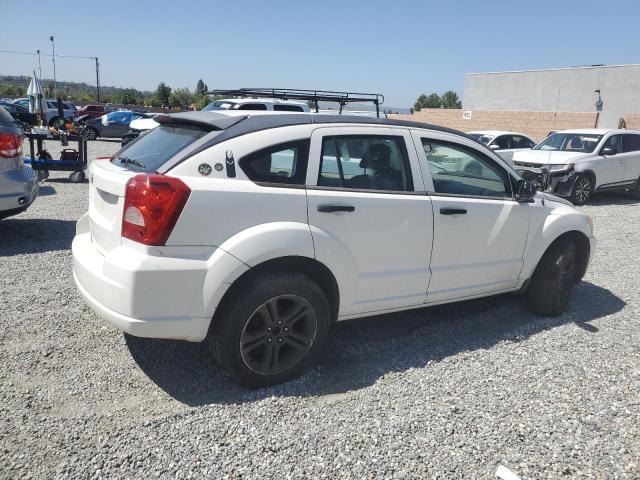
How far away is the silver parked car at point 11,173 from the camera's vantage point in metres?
5.88

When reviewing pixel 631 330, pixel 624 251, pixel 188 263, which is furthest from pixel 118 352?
pixel 624 251

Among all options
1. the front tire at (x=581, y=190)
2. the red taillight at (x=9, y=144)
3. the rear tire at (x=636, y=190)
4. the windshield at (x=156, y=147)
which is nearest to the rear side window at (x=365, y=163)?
the windshield at (x=156, y=147)

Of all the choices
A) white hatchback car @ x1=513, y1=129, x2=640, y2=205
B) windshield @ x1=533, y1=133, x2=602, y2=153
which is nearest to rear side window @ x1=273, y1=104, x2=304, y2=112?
white hatchback car @ x1=513, y1=129, x2=640, y2=205

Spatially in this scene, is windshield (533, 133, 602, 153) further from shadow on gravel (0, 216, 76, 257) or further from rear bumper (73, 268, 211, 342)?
rear bumper (73, 268, 211, 342)

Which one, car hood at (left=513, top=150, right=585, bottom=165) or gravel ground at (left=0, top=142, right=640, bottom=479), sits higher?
car hood at (left=513, top=150, right=585, bottom=165)

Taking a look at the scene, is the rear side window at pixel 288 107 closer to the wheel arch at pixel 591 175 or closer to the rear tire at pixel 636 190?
the wheel arch at pixel 591 175

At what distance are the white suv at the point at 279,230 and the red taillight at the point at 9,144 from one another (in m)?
2.94

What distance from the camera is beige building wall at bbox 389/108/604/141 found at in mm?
25688

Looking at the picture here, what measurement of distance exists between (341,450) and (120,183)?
196 cm

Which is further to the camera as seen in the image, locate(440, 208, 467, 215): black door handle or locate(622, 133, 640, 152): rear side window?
locate(622, 133, 640, 152): rear side window

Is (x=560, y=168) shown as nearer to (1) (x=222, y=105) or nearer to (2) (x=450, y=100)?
(1) (x=222, y=105)

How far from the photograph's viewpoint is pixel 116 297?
290cm

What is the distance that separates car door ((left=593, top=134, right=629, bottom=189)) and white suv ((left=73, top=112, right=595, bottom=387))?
9.52 metres

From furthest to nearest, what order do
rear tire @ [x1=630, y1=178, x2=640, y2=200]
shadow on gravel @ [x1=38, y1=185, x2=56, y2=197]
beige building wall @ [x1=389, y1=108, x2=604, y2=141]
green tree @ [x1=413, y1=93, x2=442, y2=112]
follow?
green tree @ [x1=413, y1=93, x2=442, y2=112] < beige building wall @ [x1=389, y1=108, x2=604, y2=141] < rear tire @ [x1=630, y1=178, x2=640, y2=200] < shadow on gravel @ [x1=38, y1=185, x2=56, y2=197]
